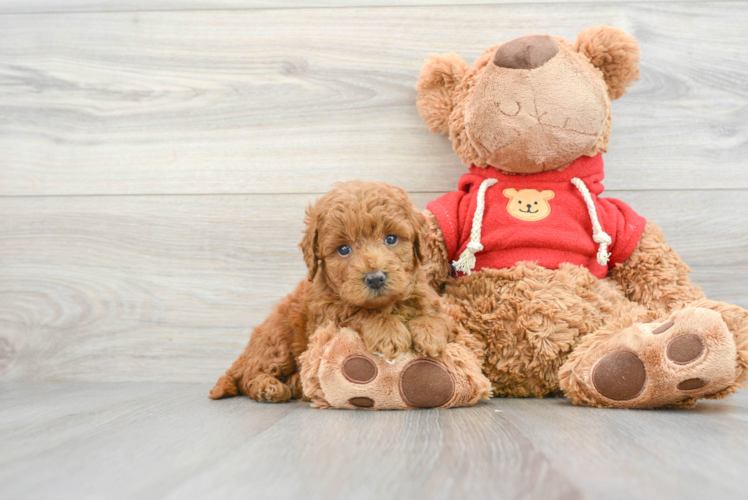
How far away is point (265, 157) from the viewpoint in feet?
4.77

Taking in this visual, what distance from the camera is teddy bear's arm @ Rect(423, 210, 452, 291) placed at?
1.16 m

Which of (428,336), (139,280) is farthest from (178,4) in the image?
(428,336)

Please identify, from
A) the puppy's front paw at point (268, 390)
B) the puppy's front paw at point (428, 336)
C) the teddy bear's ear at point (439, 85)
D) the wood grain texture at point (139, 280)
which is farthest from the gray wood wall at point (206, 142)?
the puppy's front paw at point (428, 336)

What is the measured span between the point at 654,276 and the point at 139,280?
1195mm

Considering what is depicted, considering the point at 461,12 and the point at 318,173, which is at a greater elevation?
the point at 461,12

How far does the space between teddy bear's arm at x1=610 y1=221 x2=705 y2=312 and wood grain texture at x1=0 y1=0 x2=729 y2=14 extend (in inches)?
26.9

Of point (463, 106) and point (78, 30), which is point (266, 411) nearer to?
point (463, 106)

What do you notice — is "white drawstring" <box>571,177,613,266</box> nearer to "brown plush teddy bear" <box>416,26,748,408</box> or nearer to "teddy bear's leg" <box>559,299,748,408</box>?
"brown plush teddy bear" <box>416,26,748,408</box>

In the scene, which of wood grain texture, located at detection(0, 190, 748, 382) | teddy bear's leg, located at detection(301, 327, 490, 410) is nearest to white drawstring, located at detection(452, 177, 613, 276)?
teddy bear's leg, located at detection(301, 327, 490, 410)

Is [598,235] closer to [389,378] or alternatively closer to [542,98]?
[542,98]

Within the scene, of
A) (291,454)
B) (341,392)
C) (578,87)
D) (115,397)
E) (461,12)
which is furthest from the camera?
(461,12)

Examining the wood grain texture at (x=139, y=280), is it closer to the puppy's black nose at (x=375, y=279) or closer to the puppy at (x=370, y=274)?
the puppy at (x=370, y=274)

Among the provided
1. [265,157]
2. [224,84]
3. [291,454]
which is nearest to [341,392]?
[291,454]

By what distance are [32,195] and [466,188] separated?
111 cm
